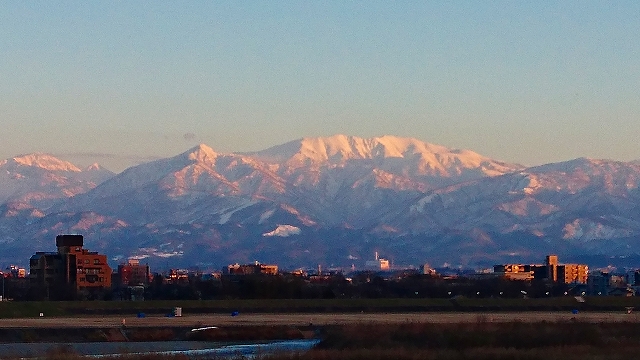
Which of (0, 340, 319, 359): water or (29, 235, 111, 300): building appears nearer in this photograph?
(0, 340, 319, 359): water

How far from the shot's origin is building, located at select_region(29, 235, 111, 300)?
173125 mm

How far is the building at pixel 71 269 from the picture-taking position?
173 m

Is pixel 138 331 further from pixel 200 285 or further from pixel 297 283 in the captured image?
pixel 200 285

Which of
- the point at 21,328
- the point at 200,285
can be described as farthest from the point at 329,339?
the point at 200,285

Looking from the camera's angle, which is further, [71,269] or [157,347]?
[71,269]

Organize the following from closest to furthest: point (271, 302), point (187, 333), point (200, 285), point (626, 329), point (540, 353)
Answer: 1. point (540, 353)
2. point (626, 329)
3. point (187, 333)
4. point (271, 302)
5. point (200, 285)

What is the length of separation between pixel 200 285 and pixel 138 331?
79.2 metres

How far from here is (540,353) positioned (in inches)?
2431

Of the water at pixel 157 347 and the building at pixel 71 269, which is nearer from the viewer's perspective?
the water at pixel 157 347

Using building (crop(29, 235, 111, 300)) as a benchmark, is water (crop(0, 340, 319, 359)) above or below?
below

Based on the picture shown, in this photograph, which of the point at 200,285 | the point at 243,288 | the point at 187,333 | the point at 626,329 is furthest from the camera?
the point at 200,285

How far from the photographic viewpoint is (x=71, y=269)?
177 meters

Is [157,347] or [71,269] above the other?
[71,269]

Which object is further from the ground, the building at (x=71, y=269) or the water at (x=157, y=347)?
the building at (x=71, y=269)
